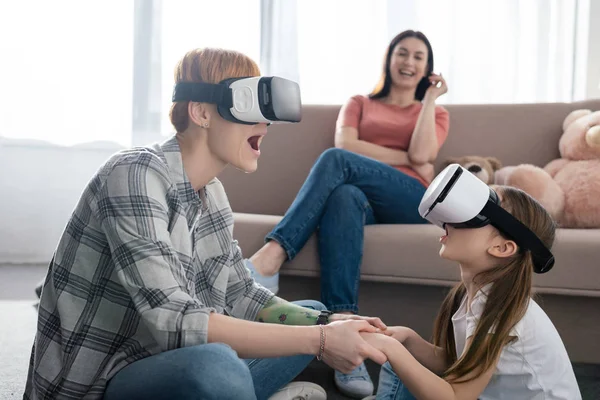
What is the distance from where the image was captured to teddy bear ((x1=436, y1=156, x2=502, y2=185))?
2.24m

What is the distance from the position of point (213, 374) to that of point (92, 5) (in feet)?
11.0

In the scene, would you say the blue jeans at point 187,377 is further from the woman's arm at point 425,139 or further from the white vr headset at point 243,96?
the woman's arm at point 425,139

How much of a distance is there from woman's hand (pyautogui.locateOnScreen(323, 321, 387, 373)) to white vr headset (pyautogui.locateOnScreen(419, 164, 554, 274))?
0.28 metres

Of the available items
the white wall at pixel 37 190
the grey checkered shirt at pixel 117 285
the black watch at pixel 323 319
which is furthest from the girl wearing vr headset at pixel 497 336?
the white wall at pixel 37 190

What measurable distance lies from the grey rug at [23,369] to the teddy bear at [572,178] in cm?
52

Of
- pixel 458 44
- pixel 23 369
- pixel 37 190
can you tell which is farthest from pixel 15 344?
pixel 458 44

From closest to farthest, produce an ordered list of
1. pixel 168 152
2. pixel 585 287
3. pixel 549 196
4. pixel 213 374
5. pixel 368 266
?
pixel 213 374
pixel 168 152
pixel 585 287
pixel 368 266
pixel 549 196

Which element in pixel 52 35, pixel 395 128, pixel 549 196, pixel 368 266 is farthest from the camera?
pixel 52 35

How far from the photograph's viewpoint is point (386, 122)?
2.45 meters

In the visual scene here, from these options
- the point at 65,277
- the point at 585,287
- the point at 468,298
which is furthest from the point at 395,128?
the point at 65,277

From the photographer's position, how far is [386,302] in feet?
6.44

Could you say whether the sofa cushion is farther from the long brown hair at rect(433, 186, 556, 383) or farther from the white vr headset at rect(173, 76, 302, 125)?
the white vr headset at rect(173, 76, 302, 125)

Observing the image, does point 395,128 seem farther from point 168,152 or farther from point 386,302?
point 168,152

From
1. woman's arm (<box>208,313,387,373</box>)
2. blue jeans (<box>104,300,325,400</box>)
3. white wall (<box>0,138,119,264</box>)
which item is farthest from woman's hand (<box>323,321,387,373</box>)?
white wall (<box>0,138,119,264</box>)
